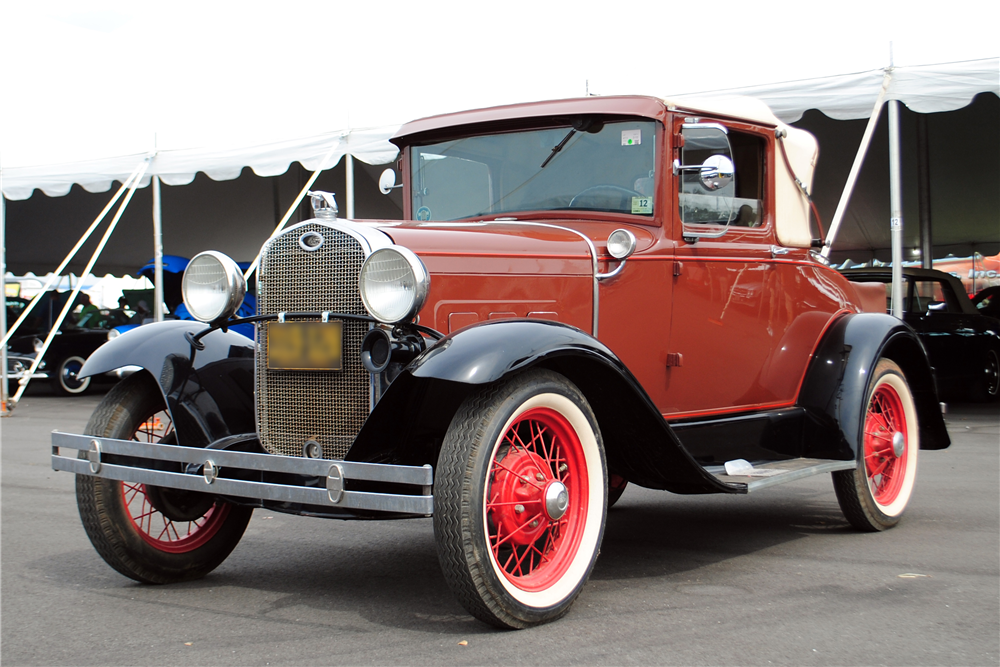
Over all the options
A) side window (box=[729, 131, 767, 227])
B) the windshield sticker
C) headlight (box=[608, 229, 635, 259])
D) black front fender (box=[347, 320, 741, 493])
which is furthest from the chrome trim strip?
side window (box=[729, 131, 767, 227])

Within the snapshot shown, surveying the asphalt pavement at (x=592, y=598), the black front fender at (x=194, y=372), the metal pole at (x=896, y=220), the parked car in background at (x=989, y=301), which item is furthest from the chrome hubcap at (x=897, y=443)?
the parked car in background at (x=989, y=301)

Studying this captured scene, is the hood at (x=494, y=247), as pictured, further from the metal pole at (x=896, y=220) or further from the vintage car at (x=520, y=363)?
the metal pole at (x=896, y=220)

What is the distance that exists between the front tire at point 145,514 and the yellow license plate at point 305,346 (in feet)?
2.22

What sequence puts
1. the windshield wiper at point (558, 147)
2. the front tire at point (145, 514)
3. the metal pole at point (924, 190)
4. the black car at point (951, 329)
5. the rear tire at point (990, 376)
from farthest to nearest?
the metal pole at point (924, 190), the rear tire at point (990, 376), the black car at point (951, 329), the windshield wiper at point (558, 147), the front tire at point (145, 514)

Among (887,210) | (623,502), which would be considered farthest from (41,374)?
(887,210)

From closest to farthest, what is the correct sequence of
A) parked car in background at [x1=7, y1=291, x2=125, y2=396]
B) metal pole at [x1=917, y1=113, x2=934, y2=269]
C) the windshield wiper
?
the windshield wiper, metal pole at [x1=917, y1=113, x2=934, y2=269], parked car in background at [x1=7, y1=291, x2=125, y2=396]

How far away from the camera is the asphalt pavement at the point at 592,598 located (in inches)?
120

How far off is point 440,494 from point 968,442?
686cm

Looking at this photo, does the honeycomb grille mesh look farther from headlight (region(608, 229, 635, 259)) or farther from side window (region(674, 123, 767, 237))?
side window (region(674, 123, 767, 237))

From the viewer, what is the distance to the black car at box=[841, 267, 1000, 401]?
453 inches

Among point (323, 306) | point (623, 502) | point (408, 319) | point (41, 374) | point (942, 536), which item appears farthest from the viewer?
point (41, 374)

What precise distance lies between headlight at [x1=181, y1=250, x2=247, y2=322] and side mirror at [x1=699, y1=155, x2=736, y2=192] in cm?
196

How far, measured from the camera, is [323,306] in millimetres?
3639

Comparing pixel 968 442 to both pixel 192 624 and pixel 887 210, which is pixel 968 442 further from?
pixel 887 210
